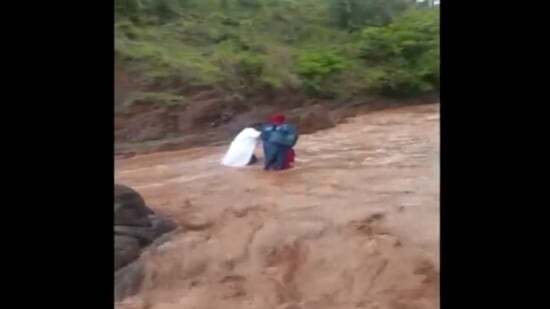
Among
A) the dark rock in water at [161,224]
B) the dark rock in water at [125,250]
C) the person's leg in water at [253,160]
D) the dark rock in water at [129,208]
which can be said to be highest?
the person's leg in water at [253,160]

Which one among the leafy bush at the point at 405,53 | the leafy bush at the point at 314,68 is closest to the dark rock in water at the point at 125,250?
the leafy bush at the point at 314,68

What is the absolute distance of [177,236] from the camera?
1440 millimetres

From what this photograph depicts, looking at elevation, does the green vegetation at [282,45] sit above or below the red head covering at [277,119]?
above

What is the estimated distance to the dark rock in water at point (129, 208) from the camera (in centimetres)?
144

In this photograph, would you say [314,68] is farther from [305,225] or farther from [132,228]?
[132,228]

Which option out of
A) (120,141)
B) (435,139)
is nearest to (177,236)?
(120,141)

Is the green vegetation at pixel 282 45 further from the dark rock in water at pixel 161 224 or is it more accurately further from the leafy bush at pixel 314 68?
the dark rock in water at pixel 161 224

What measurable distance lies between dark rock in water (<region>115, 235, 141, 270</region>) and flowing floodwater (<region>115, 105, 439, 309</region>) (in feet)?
0.09

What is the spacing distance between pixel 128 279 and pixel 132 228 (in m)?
0.09

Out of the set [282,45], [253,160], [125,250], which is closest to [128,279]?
[125,250]
